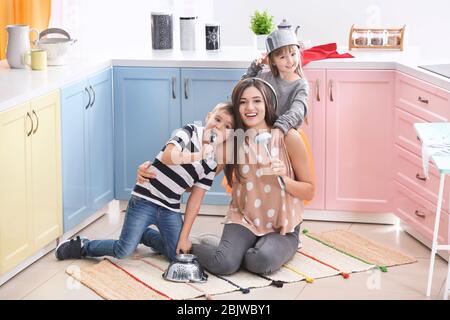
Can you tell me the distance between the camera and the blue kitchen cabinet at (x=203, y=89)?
4723 mm

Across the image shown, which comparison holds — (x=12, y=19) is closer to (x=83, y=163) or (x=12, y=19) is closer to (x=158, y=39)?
(x=158, y=39)

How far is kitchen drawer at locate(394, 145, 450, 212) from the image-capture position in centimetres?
410

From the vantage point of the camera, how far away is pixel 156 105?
190 inches

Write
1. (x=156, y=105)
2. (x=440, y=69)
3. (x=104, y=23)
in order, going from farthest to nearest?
(x=104, y=23) < (x=156, y=105) < (x=440, y=69)

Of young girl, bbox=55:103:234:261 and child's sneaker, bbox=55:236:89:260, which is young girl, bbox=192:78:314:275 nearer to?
young girl, bbox=55:103:234:261

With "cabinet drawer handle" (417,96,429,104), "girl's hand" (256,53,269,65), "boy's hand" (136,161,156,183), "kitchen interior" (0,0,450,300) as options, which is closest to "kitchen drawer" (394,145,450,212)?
"kitchen interior" (0,0,450,300)

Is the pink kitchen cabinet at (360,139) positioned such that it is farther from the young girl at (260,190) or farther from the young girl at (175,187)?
the young girl at (175,187)

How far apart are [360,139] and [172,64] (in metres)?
0.99

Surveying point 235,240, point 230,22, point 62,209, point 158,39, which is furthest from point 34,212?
point 230,22

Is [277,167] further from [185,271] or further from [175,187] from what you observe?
[185,271]

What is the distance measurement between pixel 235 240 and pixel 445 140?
0.95 meters

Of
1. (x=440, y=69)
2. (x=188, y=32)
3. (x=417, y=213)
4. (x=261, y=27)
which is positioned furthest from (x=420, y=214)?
(x=188, y=32)

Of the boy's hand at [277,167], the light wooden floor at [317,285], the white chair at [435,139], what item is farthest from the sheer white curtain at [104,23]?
the white chair at [435,139]

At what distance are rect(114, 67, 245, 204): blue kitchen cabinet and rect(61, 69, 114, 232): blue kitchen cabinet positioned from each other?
0.20 ft
